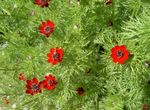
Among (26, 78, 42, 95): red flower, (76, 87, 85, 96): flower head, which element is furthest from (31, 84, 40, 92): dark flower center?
(76, 87, 85, 96): flower head

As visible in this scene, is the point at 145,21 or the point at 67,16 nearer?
the point at 145,21

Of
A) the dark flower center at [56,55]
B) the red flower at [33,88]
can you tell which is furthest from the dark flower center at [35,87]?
the dark flower center at [56,55]

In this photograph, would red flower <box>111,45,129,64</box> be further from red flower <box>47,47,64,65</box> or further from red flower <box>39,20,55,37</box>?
red flower <box>39,20,55,37</box>

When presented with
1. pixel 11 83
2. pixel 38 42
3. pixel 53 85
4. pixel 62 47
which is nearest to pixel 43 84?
pixel 53 85

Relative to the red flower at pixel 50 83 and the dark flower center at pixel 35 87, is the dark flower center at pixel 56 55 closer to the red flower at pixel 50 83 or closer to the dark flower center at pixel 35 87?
the red flower at pixel 50 83

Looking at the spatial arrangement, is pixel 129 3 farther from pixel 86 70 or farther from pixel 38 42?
pixel 38 42

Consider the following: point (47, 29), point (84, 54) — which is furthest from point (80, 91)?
point (47, 29)

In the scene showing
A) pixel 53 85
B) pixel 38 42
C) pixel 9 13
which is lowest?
pixel 53 85
